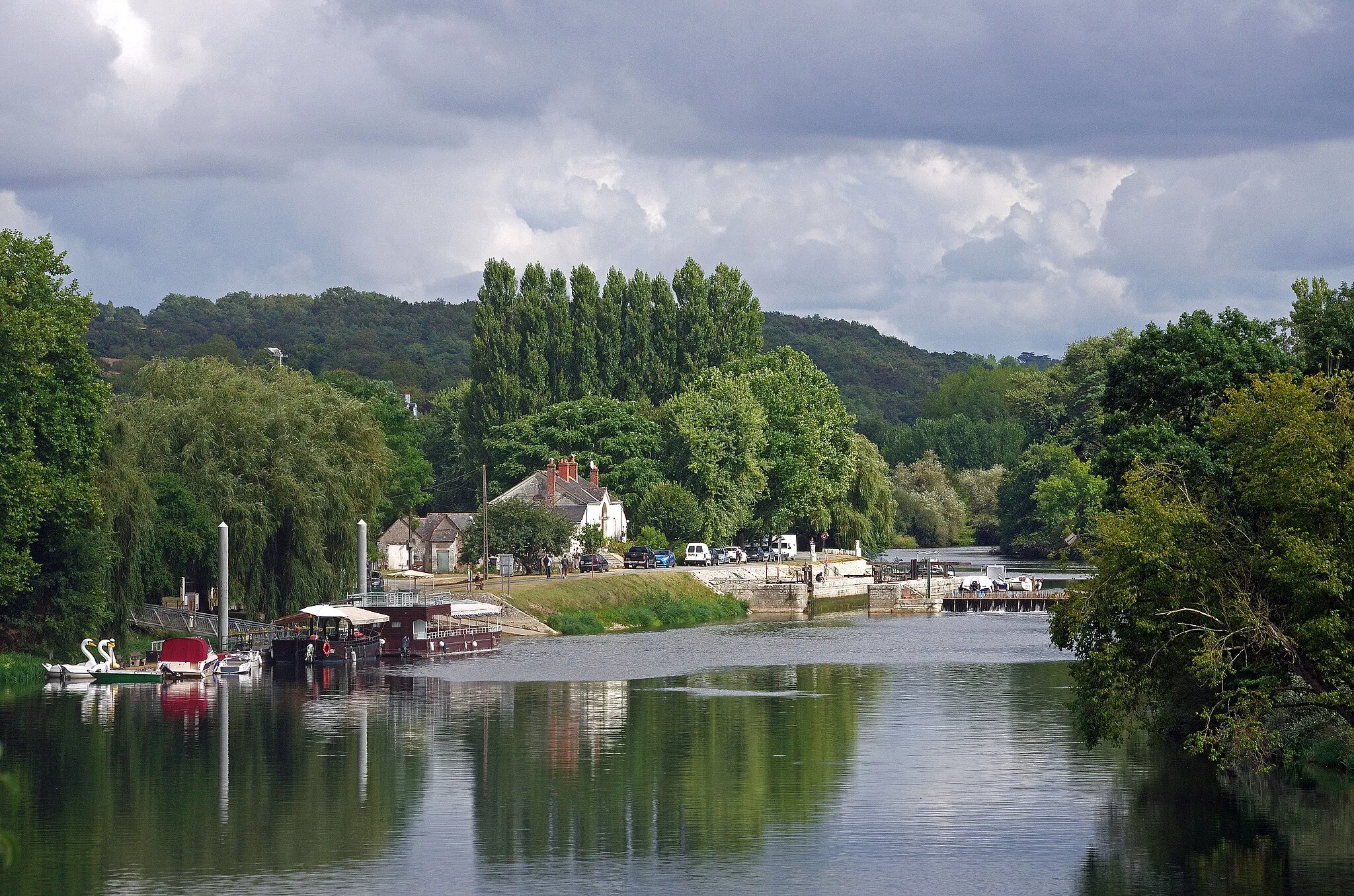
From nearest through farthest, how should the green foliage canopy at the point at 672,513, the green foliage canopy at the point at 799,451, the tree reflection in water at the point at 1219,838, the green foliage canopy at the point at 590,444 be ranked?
the tree reflection in water at the point at 1219,838, the green foliage canopy at the point at 672,513, the green foliage canopy at the point at 590,444, the green foliage canopy at the point at 799,451

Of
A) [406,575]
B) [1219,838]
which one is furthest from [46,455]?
[1219,838]

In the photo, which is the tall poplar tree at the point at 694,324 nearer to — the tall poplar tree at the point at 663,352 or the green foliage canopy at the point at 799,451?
the tall poplar tree at the point at 663,352

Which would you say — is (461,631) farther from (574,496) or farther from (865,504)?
(865,504)

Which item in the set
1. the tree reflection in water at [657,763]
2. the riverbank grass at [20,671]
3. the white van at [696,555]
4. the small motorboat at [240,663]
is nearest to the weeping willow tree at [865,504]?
the white van at [696,555]

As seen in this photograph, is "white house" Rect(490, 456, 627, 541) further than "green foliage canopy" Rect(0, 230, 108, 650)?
Yes

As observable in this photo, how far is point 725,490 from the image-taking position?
131m

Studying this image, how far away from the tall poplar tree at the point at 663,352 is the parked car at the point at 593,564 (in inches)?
1483

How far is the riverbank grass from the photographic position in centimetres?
6706

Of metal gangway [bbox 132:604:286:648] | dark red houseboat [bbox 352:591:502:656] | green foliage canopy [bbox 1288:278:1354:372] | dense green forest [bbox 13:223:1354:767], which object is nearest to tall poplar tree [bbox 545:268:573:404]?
dense green forest [bbox 13:223:1354:767]

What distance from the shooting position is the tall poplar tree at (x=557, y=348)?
143 metres

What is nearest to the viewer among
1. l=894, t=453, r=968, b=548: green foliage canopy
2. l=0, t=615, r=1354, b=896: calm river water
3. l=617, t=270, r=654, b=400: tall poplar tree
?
l=0, t=615, r=1354, b=896: calm river water

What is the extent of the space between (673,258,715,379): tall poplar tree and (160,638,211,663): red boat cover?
265 feet

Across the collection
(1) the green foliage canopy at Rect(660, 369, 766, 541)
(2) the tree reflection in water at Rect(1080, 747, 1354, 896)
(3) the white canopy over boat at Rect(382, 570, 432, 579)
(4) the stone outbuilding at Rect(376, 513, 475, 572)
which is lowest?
(2) the tree reflection in water at Rect(1080, 747, 1354, 896)

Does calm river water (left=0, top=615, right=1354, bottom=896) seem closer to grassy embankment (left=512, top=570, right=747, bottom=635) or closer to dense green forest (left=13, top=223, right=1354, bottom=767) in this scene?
dense green forest (left=13, top=223, right=1354, bottom=767)
